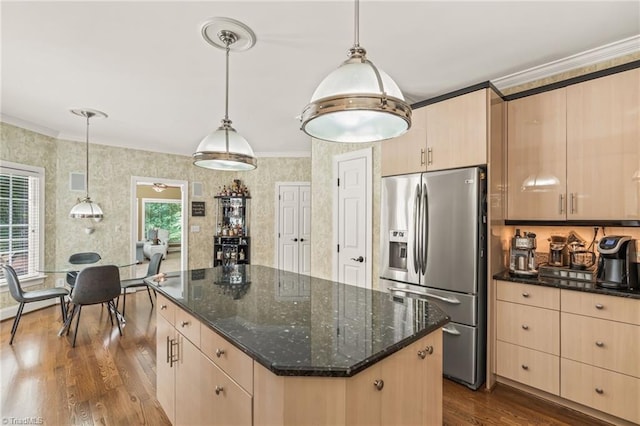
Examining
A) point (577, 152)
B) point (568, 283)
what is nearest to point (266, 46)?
point (577, 152)

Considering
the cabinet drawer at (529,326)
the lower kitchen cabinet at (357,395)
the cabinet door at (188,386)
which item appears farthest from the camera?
the cabinet drawer at (529,326)

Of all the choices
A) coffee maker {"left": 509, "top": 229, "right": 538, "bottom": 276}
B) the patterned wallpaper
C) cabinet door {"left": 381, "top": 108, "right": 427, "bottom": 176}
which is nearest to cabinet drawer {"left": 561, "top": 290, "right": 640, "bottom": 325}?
coffee maker {"left": 509, "top": 229, "right": 538, "bottom": 276}

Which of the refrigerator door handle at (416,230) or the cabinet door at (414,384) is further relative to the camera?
the refrigerator door handle at (416,230)

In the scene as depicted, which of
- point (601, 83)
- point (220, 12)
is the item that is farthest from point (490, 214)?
point (220, 12)

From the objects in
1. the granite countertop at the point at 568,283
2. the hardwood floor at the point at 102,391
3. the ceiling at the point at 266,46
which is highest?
the ceiling at the point at 266,46

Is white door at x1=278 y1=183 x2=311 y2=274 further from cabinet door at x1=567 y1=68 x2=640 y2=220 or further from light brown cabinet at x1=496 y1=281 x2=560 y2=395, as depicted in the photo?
cabinet door at x1=567 y1=68 x2=640 y2=220

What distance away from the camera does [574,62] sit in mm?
2484

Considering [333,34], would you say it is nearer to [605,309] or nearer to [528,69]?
[528,69]

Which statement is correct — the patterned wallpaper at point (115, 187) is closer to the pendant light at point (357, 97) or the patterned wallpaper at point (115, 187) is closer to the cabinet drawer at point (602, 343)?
the cabinet drawer at point (602, 343)

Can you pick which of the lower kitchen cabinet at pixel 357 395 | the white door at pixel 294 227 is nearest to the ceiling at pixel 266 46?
the lower kitchen cabinet at pixel 357 395

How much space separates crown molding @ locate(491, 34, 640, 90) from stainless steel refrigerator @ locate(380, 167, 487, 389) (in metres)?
0.96

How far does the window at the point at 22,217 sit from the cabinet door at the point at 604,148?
6133mm

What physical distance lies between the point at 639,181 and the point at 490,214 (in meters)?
0.93

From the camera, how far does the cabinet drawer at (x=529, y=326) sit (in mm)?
2314
